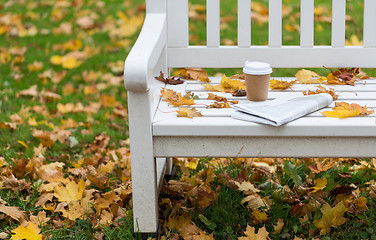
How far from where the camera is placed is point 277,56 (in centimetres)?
246

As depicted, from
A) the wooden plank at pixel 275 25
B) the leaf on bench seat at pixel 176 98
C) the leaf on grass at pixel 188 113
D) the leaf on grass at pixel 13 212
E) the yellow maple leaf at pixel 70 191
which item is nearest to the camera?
the leaf on grass at pixel 188 113

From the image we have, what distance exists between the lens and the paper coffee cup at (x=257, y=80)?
195cm

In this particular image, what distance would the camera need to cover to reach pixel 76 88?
3865 mm

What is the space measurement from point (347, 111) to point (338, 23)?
711 millimetres

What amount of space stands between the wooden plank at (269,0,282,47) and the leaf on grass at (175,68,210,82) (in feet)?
1.07

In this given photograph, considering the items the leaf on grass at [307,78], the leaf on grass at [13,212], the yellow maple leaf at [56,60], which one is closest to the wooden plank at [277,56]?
the leaf on grass at [307,78]

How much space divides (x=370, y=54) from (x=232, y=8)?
8.33 feet

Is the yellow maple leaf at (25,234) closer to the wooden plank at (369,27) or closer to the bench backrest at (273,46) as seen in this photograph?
the bench backrest at (273,46)

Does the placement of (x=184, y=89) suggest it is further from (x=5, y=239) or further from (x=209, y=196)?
(x=5, y=239)

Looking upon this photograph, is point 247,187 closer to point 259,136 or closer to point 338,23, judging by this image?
point 259,136

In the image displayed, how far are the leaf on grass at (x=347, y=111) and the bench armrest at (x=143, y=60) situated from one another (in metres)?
0.59

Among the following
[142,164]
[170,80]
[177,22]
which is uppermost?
[177,22]

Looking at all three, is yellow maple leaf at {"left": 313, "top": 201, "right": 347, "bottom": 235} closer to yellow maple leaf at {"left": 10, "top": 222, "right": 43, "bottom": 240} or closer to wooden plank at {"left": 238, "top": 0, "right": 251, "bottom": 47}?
wooden plank at {"left": 238, "top": 0, "right": 251, "bottom": 47}

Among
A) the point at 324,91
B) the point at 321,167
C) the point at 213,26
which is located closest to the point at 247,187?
the point at 321,167
